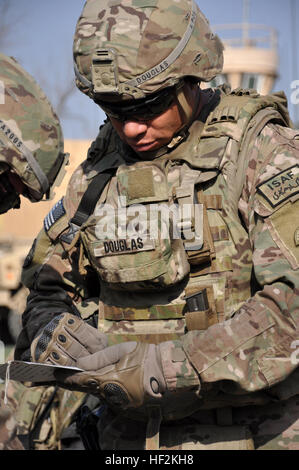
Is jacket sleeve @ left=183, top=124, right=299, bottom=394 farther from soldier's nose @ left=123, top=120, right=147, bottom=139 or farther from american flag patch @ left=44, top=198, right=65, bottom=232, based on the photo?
american flag patch @ left=44, top=198, right=65, bottom=232

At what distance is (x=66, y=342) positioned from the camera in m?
3.49

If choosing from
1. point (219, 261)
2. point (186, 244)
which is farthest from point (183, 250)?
point (219, 261)

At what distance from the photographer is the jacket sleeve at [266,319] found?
3.19m

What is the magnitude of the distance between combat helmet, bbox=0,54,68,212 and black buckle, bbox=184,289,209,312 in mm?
1000

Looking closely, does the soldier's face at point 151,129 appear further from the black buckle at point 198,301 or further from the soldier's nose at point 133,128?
the black buckle at point 198,301

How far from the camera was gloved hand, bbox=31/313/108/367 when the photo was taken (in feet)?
11.4

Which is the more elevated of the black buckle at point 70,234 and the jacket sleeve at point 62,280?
the black buckle at point 70,234

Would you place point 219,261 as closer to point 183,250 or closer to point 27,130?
point 183,250

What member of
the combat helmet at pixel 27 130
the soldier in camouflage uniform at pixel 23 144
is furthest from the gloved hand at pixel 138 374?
the combat helmet at pixel 27 130

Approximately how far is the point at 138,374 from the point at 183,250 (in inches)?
23.3

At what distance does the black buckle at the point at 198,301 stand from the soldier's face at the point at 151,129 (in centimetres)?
73

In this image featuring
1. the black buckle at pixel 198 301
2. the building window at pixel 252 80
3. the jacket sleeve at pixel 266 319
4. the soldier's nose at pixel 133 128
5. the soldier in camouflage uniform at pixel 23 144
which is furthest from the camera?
the building window at pixel 252 80

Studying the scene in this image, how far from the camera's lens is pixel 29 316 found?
3.92m
